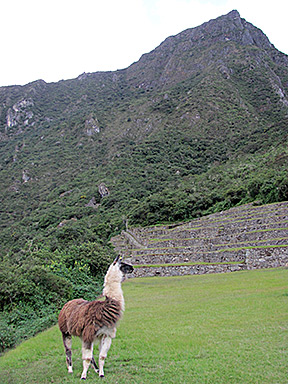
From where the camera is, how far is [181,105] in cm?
11762

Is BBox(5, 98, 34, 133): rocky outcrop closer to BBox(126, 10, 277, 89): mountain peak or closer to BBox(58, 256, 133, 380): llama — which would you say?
BBox(126, 10, 277, 89): mountain peak

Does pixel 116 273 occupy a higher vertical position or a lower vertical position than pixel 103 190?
higher

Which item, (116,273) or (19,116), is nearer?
(116,273)

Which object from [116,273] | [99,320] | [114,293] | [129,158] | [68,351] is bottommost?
[68,351]

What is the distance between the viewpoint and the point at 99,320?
6152 millimetres

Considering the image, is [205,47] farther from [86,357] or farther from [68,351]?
[86,357]

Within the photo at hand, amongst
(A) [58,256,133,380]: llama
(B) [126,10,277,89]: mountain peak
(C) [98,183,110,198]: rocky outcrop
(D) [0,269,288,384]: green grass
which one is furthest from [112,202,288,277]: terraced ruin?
(B) [126,10,277,89]: mountain peak

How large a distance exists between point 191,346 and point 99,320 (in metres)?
2.41

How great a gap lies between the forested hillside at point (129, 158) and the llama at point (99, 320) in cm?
528

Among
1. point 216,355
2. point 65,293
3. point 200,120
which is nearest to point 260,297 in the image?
point 216,355

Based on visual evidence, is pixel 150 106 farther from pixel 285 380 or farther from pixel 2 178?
pixel 285 380

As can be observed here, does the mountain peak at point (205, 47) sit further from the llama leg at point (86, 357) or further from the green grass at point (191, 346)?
the llama leg at point (86, 357)

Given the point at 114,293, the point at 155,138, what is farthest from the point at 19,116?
the point at 114,293

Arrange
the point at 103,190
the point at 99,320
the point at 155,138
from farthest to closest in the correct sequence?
the point at 155,138, the point at 103,190, the point at 99,320
